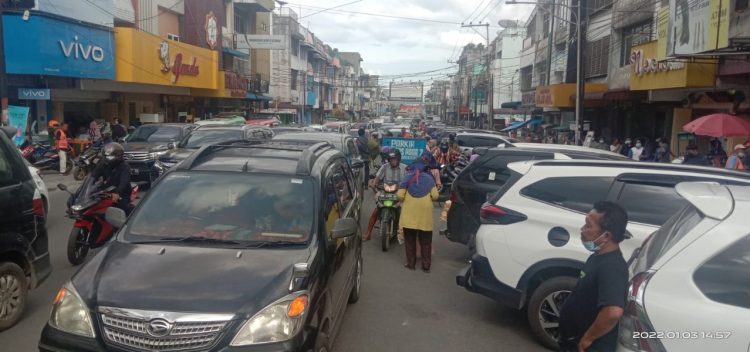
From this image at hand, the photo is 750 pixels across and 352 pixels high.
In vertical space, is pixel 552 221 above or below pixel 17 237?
above

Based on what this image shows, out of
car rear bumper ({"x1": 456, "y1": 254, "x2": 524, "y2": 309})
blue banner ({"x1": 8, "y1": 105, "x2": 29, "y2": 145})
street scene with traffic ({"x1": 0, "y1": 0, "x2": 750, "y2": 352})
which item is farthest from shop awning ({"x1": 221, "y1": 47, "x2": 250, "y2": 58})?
car rear bumper ({"x1": 456, "y1": 254, "x2": 524, "y2": 309})

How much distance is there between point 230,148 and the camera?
5.64 metres

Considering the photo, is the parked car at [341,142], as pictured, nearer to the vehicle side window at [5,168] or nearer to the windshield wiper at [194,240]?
the vehicle side window at [5,168]

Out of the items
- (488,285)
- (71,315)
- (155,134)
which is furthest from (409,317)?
(155,134)

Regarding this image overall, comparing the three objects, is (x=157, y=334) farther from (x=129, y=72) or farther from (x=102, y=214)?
(x=129, y=72)

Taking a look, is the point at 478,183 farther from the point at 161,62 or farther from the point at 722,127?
the point at 161,62

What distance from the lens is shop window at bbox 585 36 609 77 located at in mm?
28828

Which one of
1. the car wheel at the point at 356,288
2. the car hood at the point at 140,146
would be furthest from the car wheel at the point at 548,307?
the car hood at the point at 140,146

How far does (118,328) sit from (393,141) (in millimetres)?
14363

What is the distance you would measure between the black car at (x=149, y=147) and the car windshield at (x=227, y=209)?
8682mm

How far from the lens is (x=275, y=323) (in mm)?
3543

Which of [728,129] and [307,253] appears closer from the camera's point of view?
[307,253]

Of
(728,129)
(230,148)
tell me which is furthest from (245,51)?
(230,148)

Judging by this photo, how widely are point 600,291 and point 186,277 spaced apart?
2.45 meters
